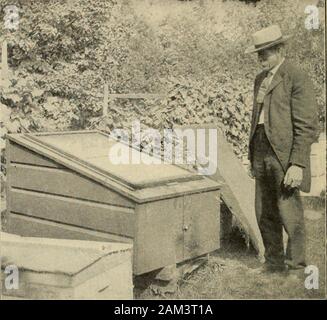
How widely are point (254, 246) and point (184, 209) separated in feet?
3.54

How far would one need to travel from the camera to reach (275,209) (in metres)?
5.02

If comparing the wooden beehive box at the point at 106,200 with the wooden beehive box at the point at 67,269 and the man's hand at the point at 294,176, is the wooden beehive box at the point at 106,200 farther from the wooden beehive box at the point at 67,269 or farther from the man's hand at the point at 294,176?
the man's hand at the point at 294,176

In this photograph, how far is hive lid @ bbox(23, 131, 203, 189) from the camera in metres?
4.61

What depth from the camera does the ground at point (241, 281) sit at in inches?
187

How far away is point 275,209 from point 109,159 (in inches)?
59.9

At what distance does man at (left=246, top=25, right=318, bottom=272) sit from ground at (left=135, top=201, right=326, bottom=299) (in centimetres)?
16

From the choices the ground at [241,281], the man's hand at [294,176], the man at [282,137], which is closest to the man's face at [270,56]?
the man at [282,137]

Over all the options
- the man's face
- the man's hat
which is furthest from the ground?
the man's hat

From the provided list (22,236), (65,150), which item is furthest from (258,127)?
(22,236)

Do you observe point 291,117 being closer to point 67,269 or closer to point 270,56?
point 270,56

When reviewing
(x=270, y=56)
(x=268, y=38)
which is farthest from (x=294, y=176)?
(x=268, y=38)

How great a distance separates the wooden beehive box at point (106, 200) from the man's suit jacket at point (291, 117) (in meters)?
0.73

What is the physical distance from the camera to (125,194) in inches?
172
